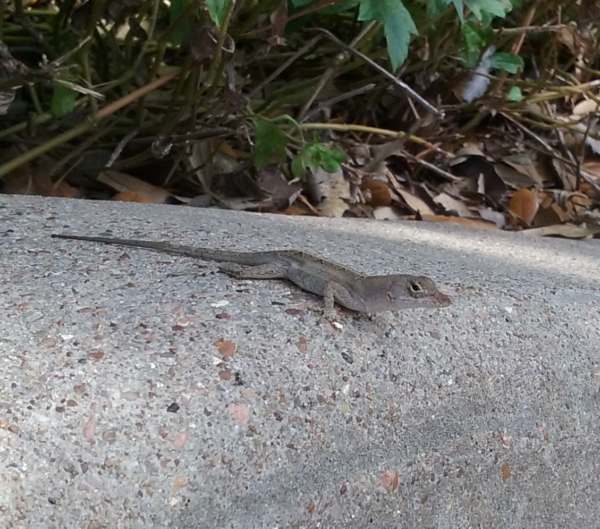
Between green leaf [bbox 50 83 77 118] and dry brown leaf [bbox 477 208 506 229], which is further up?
green leaf [bbox 50 83 77 118]

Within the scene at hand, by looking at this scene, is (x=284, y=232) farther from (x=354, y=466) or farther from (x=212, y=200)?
(x=354, y=466)

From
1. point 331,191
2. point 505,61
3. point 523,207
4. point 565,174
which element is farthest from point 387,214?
point 565,174

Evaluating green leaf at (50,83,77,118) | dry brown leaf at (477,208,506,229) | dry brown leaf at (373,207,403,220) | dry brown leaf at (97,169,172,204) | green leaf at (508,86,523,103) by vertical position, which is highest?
green leaf at (50,83,77,118)

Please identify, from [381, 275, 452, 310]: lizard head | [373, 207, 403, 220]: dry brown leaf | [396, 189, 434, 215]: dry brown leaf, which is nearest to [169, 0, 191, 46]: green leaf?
[381, 275, 452, 310]: lizard head

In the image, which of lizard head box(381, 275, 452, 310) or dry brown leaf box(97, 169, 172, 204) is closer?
lizard head box(381, 275, 452, 310)

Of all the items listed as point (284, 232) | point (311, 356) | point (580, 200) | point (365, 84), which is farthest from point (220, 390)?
point (580, 200)

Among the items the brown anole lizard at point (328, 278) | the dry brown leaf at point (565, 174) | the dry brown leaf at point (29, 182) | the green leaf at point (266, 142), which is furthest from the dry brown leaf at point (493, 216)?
the dry brown leaf at point (29, 182)

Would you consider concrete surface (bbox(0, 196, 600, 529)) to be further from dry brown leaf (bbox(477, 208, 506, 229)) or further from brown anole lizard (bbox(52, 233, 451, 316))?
dry brown leaf (bbox(477, 208, 506, 229))

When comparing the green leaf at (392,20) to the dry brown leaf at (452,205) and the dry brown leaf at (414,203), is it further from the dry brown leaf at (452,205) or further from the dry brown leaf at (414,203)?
the dry brown leaf at (452,205)

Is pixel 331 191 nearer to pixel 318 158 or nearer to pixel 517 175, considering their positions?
pixel 318 158
